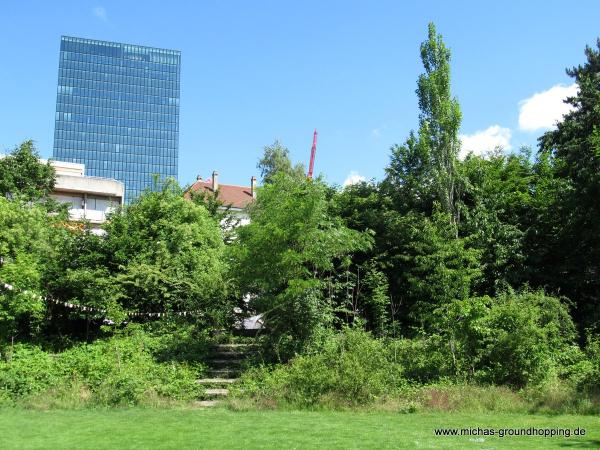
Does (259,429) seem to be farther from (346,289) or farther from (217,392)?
(346,289)

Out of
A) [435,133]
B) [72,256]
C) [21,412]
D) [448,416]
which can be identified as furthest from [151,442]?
[435,133]

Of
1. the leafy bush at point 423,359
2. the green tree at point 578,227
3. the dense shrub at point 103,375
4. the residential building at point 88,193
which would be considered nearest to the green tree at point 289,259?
the leafy bush at point 423,359

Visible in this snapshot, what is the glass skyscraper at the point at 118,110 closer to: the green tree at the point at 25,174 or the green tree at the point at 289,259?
the green tree at the point at 25,174

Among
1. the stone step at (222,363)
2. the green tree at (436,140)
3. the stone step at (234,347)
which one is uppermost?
the green tree at (436,140)

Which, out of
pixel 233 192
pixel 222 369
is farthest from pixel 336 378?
pixel 233 192

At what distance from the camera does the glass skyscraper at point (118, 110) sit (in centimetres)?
16362

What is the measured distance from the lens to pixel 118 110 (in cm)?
17362

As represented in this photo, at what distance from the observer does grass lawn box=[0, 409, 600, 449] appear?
9.63 m

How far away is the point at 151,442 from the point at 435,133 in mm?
18792

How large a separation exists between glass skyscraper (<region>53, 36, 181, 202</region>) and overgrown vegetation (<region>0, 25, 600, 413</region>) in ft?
467

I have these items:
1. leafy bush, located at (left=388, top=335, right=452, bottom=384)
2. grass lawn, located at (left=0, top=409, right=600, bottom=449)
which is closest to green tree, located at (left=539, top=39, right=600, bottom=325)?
leafy bush, located at (left=388, top=335, right=452, bottom=384)

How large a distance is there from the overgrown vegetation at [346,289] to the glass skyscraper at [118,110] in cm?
14221

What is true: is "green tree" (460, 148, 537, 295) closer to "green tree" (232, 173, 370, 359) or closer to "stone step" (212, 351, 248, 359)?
"green tree" (232, 173, 370, 359)

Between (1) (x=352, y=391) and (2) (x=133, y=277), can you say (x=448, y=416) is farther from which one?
(2) (x=133, y=277)
